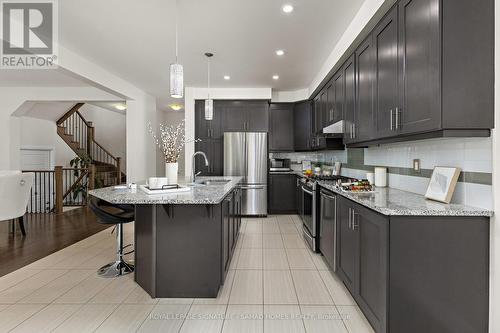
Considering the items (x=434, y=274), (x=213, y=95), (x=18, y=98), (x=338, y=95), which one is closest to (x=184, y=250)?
(x=434, y=274)

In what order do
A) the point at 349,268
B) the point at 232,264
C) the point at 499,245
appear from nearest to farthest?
the point at 499,245, the point at 349,268, the point at 232,264

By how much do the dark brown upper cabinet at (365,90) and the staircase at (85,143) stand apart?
713cm

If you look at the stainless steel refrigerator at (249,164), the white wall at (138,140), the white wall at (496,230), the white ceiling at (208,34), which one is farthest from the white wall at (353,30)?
the white wall at (138,140)

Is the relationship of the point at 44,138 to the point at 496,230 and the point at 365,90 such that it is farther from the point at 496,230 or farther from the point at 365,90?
the point at 496,230

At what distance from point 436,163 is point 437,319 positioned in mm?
1154

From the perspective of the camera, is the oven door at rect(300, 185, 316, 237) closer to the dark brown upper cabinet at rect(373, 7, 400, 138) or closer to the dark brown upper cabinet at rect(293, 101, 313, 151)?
the dark brown upper cabinet at rect(373, 7, 400, 138)

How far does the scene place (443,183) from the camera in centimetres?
195

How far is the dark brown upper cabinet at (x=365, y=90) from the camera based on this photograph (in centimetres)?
262

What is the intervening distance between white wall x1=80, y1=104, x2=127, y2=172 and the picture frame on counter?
9410 mm

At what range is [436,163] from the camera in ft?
7.12

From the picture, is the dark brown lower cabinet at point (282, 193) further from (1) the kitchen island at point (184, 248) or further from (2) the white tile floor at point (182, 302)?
(1) the kitchen island at point (184, 248)

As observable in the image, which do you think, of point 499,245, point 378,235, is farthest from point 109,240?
point 499,245

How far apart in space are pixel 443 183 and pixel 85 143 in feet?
30.6

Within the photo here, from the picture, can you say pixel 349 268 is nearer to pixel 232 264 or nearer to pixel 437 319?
pixel 437 319
